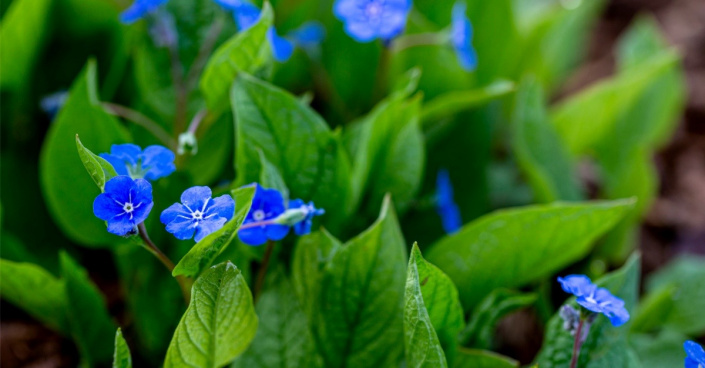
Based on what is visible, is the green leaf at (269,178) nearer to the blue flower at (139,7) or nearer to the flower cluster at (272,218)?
the flower cluster at (272,218)

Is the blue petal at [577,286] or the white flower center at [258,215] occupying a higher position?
the white flower center at [258,215]

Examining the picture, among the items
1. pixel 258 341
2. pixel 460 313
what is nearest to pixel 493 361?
pixel 460 313

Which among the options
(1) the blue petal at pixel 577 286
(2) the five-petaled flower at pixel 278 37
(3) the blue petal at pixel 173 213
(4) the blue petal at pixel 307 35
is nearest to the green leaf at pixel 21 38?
(2) the five-petaled flower at pixel 278 37

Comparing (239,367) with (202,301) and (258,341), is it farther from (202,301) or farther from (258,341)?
(202,301)

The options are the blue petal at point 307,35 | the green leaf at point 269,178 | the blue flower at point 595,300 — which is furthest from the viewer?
the blue petal at point 307,35

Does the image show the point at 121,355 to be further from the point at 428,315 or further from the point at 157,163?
the point at 428,315

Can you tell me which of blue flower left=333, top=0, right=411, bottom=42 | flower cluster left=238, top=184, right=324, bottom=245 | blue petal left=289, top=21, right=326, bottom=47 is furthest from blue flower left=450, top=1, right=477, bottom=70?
flower cluster left=238, top=184, right=324, bottom=245
